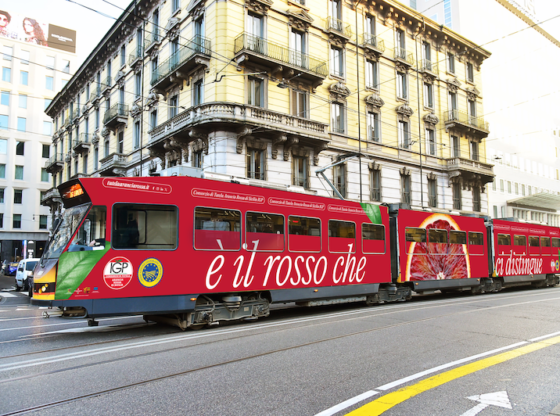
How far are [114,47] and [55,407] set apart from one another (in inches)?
1283

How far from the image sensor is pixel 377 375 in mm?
5809

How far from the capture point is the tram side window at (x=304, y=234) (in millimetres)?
12031

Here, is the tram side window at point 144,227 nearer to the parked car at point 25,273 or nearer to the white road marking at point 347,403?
the white road marking at point 347,403

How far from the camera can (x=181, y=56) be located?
23.5m

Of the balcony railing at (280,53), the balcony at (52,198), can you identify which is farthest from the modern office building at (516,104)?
the balcony at (52,198)

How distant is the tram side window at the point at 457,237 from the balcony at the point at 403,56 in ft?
49.9

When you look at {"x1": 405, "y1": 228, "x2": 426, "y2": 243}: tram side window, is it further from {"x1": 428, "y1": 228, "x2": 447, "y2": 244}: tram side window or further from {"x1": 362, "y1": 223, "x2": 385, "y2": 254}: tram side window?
{"x1": 362, "y1": 223, "x2": 385, "y2": 254}: tram side window

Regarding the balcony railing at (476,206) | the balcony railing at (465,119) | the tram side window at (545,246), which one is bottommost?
the tram side window at (545,246)

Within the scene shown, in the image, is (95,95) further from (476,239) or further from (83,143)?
(476,239)

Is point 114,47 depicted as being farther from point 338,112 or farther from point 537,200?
point 537,200

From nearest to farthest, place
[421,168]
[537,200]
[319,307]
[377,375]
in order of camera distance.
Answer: [377,375], [319,307], [421,168], [537,200]

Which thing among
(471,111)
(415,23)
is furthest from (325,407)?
(471,111)

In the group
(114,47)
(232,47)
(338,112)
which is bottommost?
(338,112)

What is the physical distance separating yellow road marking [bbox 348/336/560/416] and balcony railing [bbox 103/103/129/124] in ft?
91.9
